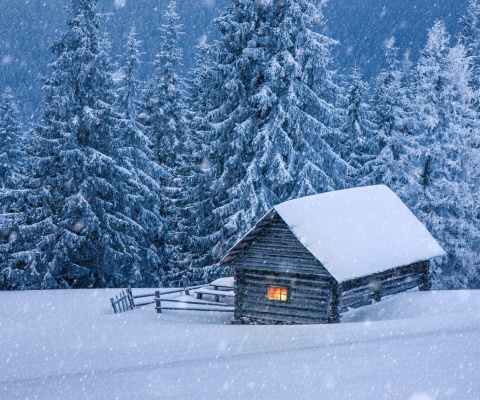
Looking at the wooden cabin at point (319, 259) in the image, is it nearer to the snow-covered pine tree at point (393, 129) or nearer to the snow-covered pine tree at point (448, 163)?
the snow-covered pine tree at point (448, 163)

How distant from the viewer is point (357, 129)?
3594cm

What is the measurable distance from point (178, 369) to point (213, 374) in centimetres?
110

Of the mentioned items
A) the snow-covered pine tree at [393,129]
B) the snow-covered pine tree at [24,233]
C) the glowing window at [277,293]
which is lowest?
the glowing window at [277,293]

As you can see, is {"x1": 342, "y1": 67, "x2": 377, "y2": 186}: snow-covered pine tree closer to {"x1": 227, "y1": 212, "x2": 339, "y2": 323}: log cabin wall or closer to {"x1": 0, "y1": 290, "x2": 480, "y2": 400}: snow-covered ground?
{"x1": 227, "y1": 212, "x2": 339, "y2": 323}: log cabin wall

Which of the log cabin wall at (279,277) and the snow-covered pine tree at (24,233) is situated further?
the snow-covered pine tree at (24,233)

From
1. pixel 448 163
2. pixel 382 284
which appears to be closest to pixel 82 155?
pixel 382 284

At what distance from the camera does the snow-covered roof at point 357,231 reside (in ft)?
68.2

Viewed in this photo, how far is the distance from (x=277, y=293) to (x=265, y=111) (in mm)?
9799

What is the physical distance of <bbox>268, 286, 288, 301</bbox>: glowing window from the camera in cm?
2219

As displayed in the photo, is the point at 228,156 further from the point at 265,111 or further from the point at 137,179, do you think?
the point at 137,179

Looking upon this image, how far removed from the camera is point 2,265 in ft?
106

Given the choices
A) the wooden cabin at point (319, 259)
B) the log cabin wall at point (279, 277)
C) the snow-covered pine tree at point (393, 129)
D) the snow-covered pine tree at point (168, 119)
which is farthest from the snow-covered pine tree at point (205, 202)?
the snow-covered pine tree at point (393, 129)

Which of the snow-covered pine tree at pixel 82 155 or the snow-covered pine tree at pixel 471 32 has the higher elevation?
the snow-covered pine tree at pixel 471 32

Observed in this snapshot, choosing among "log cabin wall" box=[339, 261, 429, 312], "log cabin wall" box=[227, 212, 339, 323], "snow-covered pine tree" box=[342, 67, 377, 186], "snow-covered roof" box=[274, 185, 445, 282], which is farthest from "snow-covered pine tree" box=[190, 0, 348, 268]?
"snow-covered pine tree" box=[342, 67, 377, 186]
